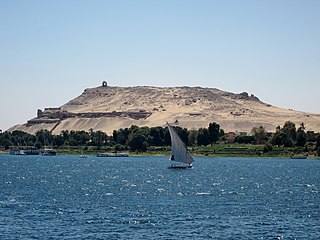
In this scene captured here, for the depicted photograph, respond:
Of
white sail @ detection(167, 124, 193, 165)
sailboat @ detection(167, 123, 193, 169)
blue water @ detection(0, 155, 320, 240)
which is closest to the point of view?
blue water @ detection(0, 155, 320, 240)

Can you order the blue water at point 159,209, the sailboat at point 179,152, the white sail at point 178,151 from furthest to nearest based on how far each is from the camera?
the white sail at point 178,151 → the sailboat at point 179,152 → the blue water at point 159,209

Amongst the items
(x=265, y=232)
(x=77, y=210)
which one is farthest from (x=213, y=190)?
(x=265, y=232)

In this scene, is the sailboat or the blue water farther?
the sailboat

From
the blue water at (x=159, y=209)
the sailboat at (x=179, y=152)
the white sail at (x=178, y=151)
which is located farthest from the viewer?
the white sail at (x=178, y=151)

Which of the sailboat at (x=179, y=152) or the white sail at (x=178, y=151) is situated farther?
the white sail at (x=178, y=151)

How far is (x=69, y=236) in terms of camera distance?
175 feet

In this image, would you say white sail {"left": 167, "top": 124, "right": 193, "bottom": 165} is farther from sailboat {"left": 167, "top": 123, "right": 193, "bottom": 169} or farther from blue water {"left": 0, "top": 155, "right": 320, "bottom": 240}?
blue water {"left": 0, "top": 155, "right": 320, "bottom": 240}

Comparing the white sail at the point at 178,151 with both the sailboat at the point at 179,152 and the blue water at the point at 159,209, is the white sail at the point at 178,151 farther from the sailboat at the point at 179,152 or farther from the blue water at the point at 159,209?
the blue water at the point at 159,209

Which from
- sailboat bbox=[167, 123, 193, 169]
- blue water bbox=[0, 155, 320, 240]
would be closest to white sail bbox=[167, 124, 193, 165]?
sailboat bbox=[167, 123, 193, 169]

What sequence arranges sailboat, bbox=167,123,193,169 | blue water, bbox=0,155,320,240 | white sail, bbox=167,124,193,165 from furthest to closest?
1. white sail, bbox=167,124,193,165
2. sailboat, bbox=167,123,193,169
3. blue water, bbox=0,155,320,240

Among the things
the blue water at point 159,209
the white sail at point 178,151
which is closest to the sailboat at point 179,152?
the white sail at point 178,151

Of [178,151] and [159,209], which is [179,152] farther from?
[159,209]

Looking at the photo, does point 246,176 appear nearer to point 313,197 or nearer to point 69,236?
point 313,197

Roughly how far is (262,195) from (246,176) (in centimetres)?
3815
